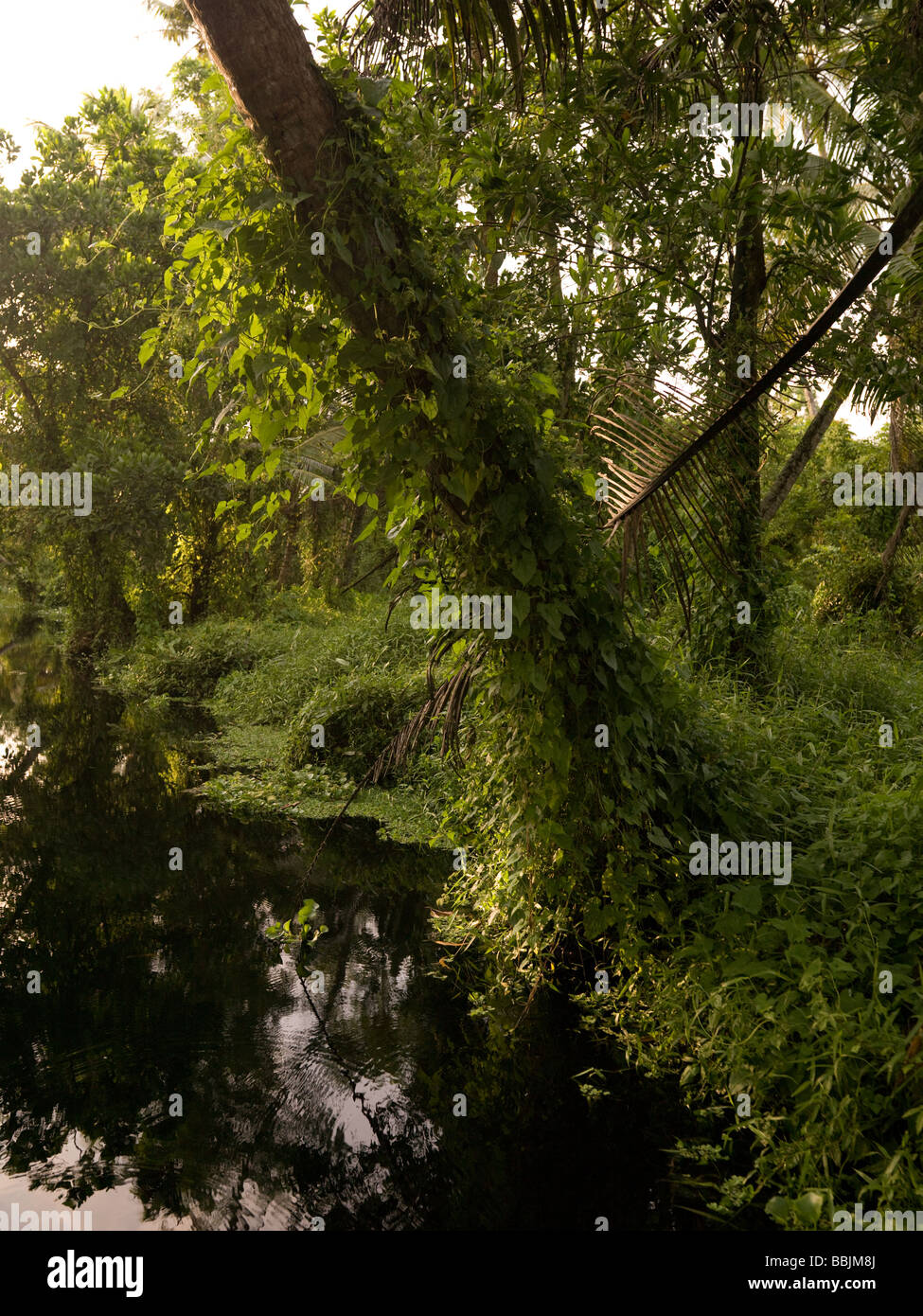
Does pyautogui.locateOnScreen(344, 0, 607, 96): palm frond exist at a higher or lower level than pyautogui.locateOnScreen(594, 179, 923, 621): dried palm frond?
higher

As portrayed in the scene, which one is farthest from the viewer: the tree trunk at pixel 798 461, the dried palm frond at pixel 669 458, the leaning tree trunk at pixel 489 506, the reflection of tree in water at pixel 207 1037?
the tree trunk at pixel 798 461

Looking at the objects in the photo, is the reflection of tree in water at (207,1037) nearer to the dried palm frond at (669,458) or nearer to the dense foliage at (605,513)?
the dense foliage at (605,513)

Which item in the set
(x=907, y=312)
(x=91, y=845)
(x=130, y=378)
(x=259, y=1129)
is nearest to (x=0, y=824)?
(x=91, y=845)

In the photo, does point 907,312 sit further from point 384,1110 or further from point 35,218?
point 35,218

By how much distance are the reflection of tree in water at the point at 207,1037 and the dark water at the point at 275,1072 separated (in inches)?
0.5

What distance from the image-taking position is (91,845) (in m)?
7.14

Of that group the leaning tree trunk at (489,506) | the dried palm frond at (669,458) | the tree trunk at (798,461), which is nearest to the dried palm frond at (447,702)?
the leaning tree trunk at (489,506)

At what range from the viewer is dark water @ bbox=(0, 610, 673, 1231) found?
320cm

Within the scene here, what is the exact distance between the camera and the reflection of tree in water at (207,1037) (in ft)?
10.8

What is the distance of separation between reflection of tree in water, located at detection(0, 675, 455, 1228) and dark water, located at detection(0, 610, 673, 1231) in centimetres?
1

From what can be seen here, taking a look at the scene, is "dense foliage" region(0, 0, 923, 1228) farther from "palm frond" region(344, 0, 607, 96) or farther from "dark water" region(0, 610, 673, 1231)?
"dark water" region(0, 610, 673, 1231)

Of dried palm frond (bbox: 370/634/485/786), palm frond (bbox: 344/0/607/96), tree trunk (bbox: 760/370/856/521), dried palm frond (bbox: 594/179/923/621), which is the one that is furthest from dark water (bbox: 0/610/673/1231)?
tree trunk (bbox: 760/370/856/521)

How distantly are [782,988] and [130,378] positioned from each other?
1719cm

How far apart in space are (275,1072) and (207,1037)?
1.58 feet
